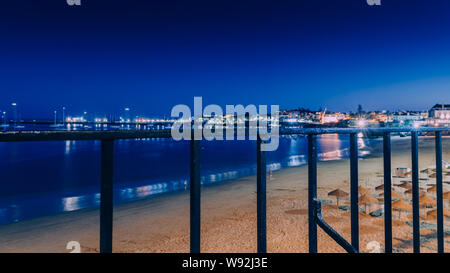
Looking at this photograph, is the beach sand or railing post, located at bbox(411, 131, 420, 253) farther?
the beach sand

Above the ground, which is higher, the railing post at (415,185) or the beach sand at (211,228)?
the railing post at (415,185)

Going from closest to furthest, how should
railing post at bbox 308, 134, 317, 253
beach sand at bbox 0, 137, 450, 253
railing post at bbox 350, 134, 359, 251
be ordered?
railing post at bbox 308, 134, 317, 253 < railing post at bbox 350, 134, 359, 251 < beach sand at bbox 0, 137, 450, 253

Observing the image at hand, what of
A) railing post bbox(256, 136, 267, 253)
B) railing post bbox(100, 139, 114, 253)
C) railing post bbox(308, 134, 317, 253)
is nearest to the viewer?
railing post bbox(100, 139, 114, 253)

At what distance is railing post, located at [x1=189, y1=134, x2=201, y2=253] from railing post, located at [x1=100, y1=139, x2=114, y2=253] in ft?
1.20

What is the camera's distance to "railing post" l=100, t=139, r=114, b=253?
1325mm

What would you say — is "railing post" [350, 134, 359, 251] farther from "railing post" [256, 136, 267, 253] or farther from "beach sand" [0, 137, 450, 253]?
"beach sand" [0, 137, 450, 253]

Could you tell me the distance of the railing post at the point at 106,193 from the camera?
4.35 feet

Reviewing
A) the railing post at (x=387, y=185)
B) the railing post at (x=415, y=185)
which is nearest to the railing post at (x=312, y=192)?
the railing post at (x=387, y=185)

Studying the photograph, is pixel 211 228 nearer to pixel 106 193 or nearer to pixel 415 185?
pixel 415 185

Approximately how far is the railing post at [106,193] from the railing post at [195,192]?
1.20ft

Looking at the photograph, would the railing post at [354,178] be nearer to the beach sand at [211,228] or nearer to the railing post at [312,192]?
the railing post at [312,192]

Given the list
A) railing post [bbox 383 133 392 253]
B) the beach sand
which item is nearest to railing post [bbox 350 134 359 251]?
railing post [bbox 383 133 392 253]
